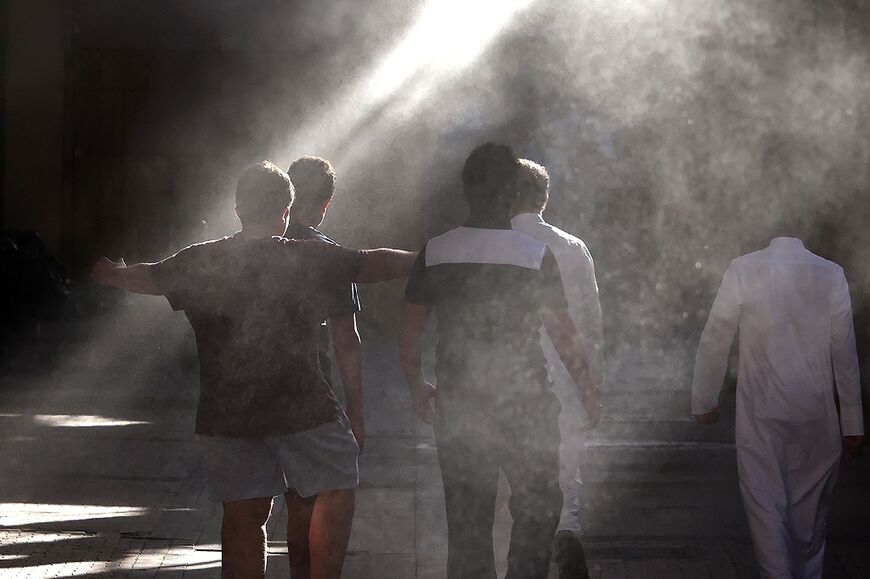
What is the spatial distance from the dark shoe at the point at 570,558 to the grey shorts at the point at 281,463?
106cm

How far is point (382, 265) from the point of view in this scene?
162 inches

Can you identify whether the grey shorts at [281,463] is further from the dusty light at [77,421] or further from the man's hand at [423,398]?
the dusty light at [77,421]

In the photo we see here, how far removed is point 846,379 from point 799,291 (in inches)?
13.4

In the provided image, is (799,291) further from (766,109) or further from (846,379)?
(766,109)

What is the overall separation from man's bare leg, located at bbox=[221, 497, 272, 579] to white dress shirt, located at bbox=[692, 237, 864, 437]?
5.97 feet

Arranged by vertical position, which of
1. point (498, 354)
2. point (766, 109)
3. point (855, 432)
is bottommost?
point (855, 432)

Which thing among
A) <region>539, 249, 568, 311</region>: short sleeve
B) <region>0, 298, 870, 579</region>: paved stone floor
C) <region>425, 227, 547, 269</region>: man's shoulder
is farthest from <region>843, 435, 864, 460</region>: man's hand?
<region>425, 227, 547, 269</region>: man's shoulder

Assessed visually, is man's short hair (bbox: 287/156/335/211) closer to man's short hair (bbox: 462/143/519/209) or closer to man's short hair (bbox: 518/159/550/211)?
man's short hair (bbox: 462/143/519/209)

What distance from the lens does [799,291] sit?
190 inches

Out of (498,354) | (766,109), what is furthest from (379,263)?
(766,109)

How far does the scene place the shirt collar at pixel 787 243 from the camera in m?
4.91

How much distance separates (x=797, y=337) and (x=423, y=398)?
139cm

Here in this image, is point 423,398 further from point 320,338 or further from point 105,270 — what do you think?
point 105,270

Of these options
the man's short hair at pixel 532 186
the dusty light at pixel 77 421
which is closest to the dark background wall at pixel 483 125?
the dusty light at pixel 77 421
